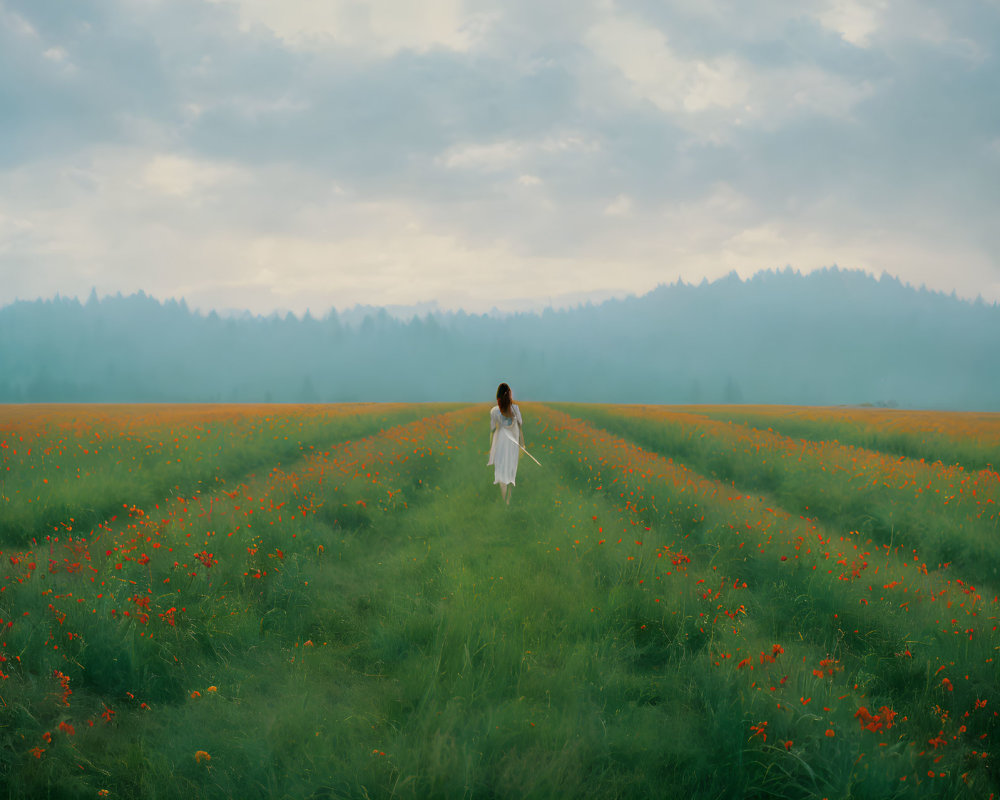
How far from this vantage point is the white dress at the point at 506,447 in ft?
35.8

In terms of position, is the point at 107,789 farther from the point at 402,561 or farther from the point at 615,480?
the point at 615,480

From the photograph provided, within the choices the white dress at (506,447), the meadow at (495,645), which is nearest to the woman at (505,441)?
the white dress at (506,447)

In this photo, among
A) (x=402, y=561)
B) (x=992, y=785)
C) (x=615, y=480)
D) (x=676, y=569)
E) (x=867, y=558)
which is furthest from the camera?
(x=615, y=480)

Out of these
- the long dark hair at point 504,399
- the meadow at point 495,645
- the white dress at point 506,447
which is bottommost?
the meadow at point 495,645

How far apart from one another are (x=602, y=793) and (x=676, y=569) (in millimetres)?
3840

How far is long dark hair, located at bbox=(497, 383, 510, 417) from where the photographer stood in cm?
1116

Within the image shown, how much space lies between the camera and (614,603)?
5.86 metres

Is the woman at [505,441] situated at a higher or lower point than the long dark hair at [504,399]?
lower

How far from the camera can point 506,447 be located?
11.0 meters

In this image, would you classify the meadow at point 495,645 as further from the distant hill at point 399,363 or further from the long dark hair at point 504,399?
the distant hill at point 399,363

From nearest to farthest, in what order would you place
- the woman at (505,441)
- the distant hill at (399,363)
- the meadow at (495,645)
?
1. the meadow at (495,645)
2. the woman at (505,441)
3. the distant hill at (399,363)

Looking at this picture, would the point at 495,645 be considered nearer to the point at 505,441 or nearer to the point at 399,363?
the point at 505,441

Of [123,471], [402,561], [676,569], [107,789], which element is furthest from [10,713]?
[123,471]

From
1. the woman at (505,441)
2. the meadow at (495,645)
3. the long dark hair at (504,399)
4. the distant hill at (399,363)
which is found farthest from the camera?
the distant hill at (399,363)
